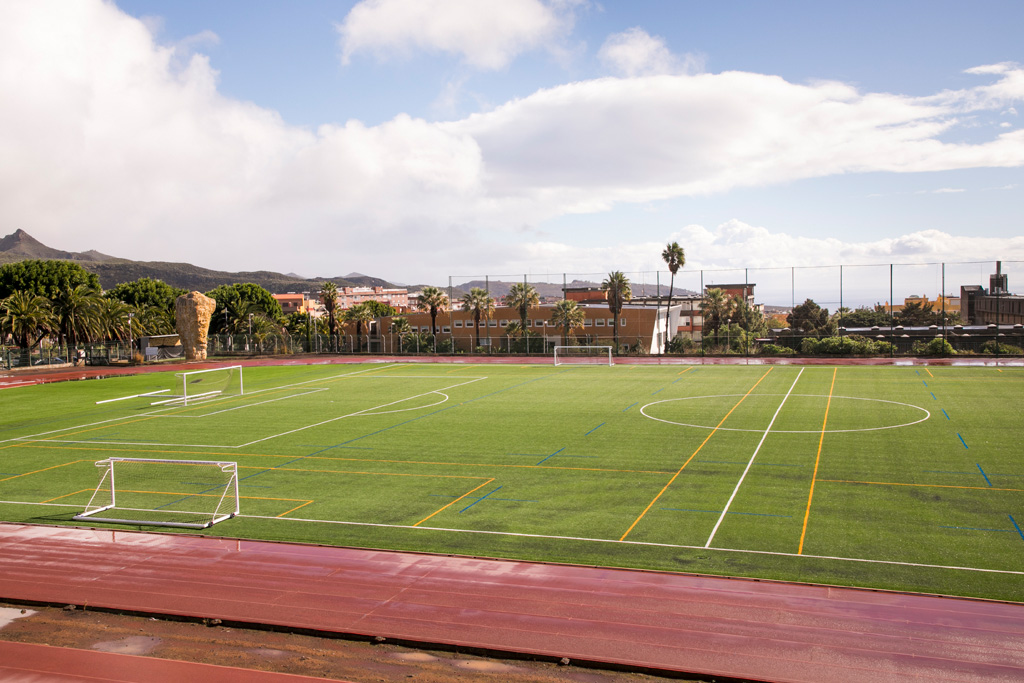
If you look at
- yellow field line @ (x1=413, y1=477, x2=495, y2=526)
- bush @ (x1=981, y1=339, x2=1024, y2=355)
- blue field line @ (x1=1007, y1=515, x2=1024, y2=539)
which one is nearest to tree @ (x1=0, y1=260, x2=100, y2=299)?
yellow field line @ (x1=413, y1=477, x2=495, y2=526)

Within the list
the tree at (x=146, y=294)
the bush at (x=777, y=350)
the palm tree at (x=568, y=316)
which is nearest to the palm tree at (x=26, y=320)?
the tree at (x=146, y=294)

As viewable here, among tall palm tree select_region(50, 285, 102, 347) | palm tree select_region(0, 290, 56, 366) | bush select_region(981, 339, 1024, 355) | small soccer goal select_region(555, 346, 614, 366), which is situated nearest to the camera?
bush select_region(981, 339, 1024, 355)

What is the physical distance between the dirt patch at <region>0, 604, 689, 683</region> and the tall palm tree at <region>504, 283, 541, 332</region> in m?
63.7

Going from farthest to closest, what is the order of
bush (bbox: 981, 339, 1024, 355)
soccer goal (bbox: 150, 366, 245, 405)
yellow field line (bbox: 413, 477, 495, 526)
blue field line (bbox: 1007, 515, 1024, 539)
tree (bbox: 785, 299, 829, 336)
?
1. tree (bbox: 785, 299, 829, 336)
2. bush (bbox: 981, 339, 1024, 355)
3. soccer goal (bbox: 150, 366, 245, 405)
4. yellow field line (bbox: 413, 477, 495, 526)
5. blue field line (bbox: 1007, 515, 1024, 539)

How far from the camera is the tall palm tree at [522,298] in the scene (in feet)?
243

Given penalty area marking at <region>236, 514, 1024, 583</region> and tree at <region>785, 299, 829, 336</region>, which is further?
tree at <region>785, 299, 829, 336</region>

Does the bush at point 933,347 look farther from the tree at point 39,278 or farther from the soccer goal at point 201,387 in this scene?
the tree at point 39,278

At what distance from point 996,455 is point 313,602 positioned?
1784 centimetres

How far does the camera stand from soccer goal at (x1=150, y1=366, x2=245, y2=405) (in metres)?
34.6

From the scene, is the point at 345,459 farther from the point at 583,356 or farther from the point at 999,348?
the point at 999,348

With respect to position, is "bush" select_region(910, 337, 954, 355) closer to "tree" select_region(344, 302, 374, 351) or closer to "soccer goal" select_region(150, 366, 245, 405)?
"soccer goal" select_region(150, 366, 245, 405)

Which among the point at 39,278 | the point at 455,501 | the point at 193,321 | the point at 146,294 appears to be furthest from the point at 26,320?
the point at 455,501

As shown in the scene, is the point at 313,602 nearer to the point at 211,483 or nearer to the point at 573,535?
the point at 573,535

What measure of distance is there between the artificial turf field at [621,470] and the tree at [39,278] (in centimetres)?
4268
